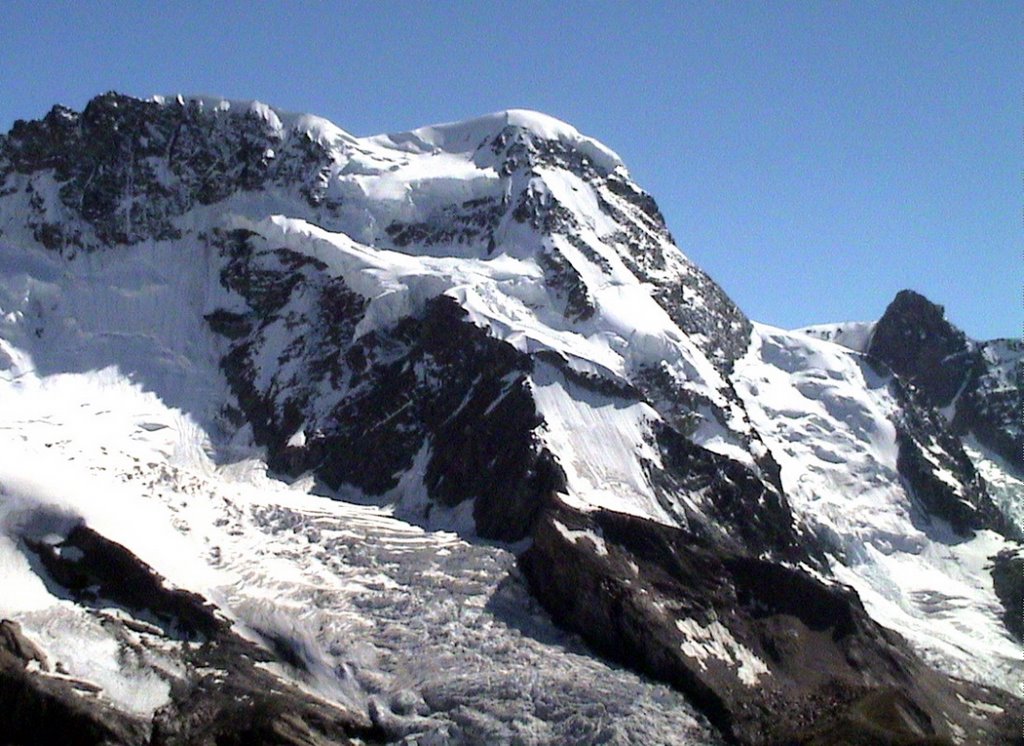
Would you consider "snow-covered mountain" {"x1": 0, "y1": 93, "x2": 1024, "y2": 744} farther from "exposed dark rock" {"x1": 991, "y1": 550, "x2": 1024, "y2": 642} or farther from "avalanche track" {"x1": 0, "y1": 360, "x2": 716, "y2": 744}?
"exposed dark rock" {"x1": 991, "y1": 550, "x2": 1024, "y2": 642}

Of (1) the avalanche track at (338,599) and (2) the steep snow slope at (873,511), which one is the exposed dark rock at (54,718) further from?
(2) the steep snow slope at (873,511)

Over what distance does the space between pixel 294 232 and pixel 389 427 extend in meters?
35.2

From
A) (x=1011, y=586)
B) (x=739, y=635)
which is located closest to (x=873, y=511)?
(x=1011, y=586)

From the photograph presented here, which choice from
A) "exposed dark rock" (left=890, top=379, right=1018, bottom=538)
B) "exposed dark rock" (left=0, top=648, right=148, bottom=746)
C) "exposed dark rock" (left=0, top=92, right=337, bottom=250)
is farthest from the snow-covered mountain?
"exposed dark rock" (left=890, top=379, right=1018, bottom=538)

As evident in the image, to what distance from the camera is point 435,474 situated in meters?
137

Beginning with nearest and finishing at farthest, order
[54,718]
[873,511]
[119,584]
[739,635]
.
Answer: [54,718] → [119,584] → [739,635] → [873,511]

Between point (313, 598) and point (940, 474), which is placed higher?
point (940, 474)

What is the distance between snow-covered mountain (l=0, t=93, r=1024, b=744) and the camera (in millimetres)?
100000

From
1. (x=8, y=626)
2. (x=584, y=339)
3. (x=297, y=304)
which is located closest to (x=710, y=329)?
(x=584, y=339)

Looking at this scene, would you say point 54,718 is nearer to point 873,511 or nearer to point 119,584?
point 119,584

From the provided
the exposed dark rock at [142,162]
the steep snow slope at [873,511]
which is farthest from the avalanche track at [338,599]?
the steep snow slope at [873,511]

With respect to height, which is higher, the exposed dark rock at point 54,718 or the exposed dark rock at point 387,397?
the exposed dark rock at point 387,397

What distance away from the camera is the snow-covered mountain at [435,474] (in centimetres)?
10000

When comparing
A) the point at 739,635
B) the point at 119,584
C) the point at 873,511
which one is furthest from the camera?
the point at 873,511
